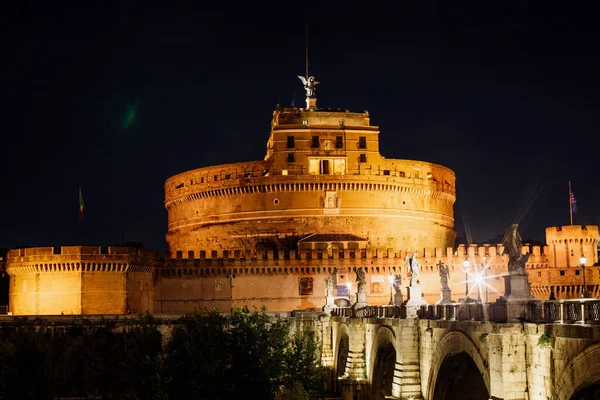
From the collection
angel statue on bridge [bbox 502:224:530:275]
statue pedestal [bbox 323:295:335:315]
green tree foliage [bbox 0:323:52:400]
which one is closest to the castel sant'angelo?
statue pedestal [bbox 323:295:335:315]

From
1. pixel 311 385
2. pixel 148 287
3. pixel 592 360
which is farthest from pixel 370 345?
pixel 148 287

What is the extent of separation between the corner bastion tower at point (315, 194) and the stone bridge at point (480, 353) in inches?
1093

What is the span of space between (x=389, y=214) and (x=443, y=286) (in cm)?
3480

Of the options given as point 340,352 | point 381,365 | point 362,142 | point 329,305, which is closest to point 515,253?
point 381,365

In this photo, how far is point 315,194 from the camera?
193ft

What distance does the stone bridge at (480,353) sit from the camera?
45.2 ft

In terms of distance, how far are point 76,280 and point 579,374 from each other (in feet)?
126

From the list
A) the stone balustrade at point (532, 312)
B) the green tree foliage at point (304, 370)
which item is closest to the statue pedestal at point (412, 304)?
the stone balustrade at point (532, 312)

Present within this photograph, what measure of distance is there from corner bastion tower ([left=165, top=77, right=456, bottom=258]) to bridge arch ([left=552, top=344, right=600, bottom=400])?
42199 mm

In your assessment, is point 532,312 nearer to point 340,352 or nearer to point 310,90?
point 340,352

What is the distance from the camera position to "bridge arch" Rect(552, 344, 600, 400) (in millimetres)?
12992

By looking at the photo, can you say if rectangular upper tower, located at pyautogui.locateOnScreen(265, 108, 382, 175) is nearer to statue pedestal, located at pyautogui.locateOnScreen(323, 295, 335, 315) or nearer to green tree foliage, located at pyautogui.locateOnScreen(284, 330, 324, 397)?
Answer: statue pedestal, located at pyautogui.locateOnScreen(323, 295, 335, 315)

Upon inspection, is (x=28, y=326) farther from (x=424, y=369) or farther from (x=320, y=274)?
(x=424, y=369)

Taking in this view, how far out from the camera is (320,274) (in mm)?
52844
